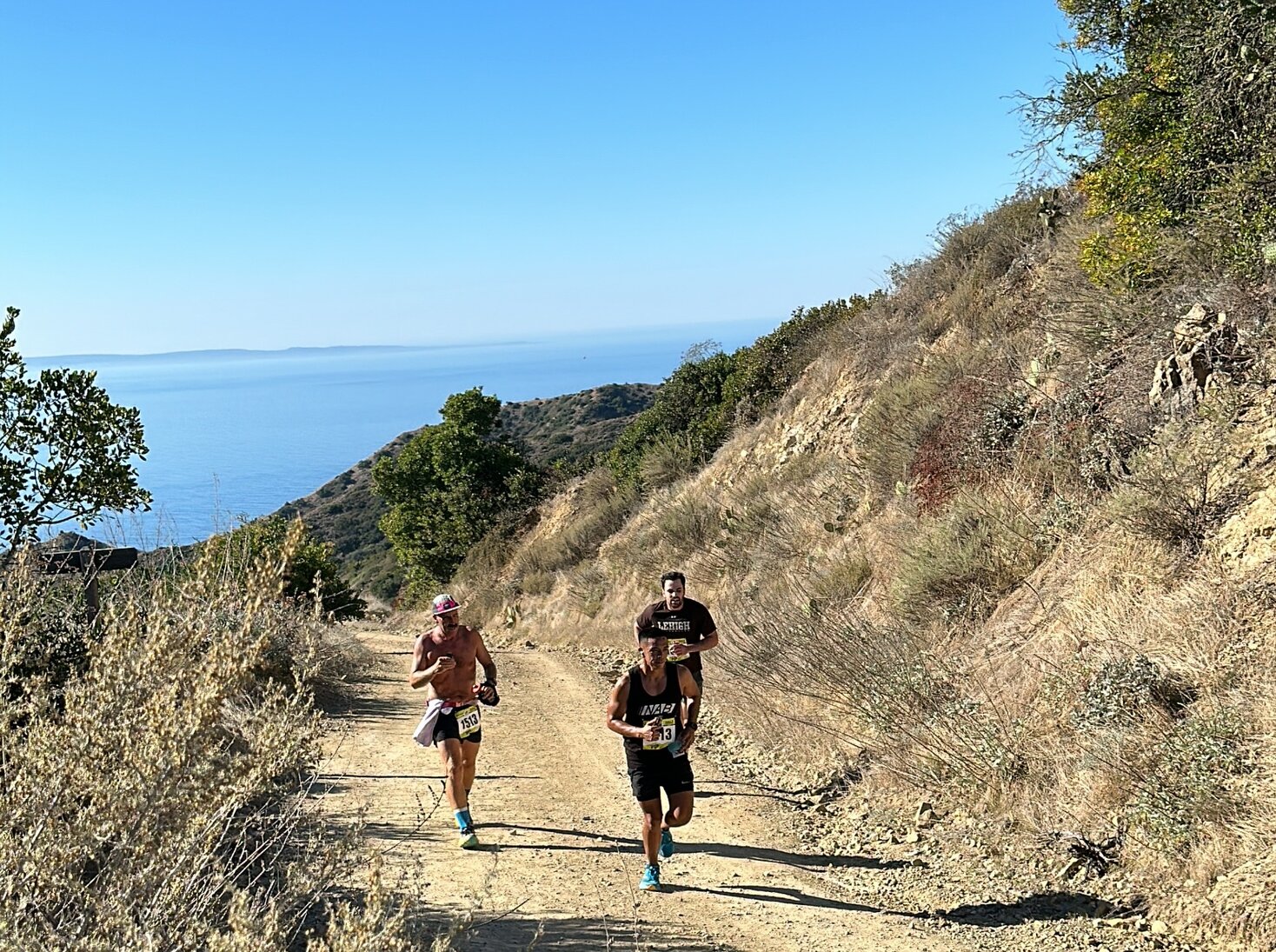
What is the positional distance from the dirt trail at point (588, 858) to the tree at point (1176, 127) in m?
6.46

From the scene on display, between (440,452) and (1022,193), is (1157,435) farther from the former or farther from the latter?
(440,452)

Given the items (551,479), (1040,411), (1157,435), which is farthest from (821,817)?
(551,479)

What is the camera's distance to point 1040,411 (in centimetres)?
1080

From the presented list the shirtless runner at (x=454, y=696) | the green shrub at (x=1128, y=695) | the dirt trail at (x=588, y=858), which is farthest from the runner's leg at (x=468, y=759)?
the green shrub at (x=1128, y=695)

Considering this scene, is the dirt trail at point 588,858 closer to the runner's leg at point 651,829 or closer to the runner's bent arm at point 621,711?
the runner's leg at point 651,829

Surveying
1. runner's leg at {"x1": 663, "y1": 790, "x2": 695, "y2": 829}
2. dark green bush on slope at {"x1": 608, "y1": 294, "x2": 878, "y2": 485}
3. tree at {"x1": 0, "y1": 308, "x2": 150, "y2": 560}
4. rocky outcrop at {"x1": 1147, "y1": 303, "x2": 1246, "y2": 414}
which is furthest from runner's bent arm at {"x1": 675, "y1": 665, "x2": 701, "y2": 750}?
dark green bush on slope at {"x1": 608, "y1": 294, "x2": 878, "y2": 485}

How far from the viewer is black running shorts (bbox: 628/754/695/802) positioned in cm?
644

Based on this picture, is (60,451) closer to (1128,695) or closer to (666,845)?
(666,845)

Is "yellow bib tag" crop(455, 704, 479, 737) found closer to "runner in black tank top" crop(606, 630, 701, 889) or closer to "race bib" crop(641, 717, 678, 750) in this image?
"runner in black tank top" crop(606, 630, 701, 889)

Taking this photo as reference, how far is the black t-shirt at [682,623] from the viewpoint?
26.2 feet

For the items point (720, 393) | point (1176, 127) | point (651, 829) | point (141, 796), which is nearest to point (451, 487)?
point (720, 393)

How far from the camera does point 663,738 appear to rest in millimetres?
6438

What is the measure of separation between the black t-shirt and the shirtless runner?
1.38 meters

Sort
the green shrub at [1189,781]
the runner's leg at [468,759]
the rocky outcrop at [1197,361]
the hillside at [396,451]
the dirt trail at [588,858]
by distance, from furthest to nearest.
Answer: the hillside at [396,451]
the rocky outcrop at [1197,361]
the runner's leg at [468,759]
the dirt trail at [588,858]
the green shrub at [1189,781]
